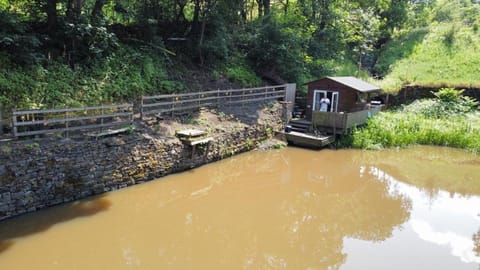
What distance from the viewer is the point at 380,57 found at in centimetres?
3180

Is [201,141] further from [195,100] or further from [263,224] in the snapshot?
[263,224]

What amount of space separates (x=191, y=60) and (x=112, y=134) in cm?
959

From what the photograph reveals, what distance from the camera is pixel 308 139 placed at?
15.8 m

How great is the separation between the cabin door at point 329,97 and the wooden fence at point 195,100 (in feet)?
5.61

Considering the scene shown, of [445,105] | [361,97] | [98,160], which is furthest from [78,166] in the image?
[445,105]

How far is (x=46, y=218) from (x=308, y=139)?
35.0ft

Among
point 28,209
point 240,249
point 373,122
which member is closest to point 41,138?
point 28,209

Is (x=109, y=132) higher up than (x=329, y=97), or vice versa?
(x=329, y=97)

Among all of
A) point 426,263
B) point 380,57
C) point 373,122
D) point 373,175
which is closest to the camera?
point 426,263

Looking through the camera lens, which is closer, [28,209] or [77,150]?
[28,209]

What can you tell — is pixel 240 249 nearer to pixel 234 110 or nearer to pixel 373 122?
pixel 234 110

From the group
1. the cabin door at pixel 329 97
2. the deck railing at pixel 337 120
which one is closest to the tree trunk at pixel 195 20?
the cabin door at pixel 329 97

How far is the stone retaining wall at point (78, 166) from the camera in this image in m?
8.18

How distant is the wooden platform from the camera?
15.6 metres
